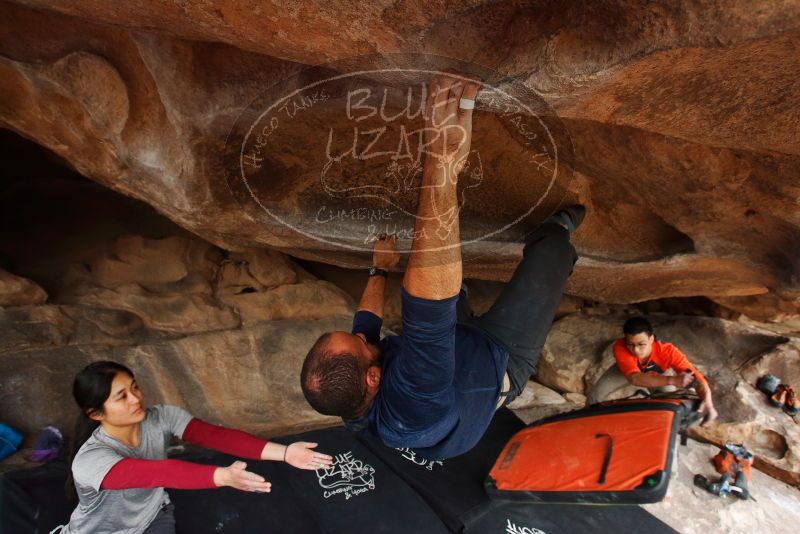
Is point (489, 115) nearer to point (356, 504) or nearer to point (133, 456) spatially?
point (133, 456)

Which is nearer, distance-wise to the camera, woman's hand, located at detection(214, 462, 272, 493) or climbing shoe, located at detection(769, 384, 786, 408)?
woman's hand, located at detection(214, 462, 272, 493)

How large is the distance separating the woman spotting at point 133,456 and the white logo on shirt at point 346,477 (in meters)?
1.01

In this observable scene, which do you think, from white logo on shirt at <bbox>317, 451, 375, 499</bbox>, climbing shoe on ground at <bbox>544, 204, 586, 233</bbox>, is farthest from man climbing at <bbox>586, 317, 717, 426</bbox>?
white logo on shirt at <bbox>317, 451, 375, 499</bbox>

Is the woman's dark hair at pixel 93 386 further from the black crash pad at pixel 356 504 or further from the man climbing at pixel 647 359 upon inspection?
the man climbing at pixel 647 359

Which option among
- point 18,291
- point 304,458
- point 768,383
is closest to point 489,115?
point 304,458

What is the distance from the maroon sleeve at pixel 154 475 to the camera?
1.52 metres

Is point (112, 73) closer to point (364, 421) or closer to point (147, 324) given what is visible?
point (364, 421)

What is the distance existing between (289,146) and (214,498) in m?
1.97

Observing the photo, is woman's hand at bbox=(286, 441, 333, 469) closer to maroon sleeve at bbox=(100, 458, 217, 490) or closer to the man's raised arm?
maroon sleeve at bbox=(100, 458, 217, 490)

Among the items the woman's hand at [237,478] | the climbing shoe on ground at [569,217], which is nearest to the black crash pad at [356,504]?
the woman's hand at [237,478]

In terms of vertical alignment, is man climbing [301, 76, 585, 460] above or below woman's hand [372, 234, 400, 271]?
below

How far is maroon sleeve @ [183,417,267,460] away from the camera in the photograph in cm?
180

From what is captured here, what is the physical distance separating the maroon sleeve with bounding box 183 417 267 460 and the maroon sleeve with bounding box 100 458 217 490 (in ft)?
0.85

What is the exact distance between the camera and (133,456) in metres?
1.71
